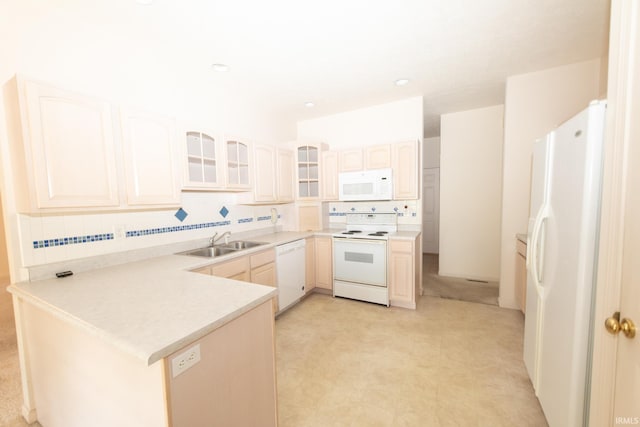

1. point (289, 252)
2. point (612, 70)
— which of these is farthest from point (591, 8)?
point (289, 252)

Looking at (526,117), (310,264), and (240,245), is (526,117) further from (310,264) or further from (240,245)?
(240,245)

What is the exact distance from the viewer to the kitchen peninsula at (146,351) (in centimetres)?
94

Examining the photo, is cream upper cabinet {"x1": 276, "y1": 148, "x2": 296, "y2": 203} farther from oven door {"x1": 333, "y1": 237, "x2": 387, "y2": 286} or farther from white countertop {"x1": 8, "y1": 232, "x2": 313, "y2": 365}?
white countertop {"x1": 8, "y1": 232, "x2": 313, "y2": 365}

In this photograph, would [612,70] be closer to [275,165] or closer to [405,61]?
[405,61]

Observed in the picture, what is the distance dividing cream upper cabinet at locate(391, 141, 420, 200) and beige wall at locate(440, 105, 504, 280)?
1.48 metres

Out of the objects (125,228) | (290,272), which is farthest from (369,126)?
(125,228)

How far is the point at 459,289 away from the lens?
378 cm

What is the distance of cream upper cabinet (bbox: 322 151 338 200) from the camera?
3.78 m

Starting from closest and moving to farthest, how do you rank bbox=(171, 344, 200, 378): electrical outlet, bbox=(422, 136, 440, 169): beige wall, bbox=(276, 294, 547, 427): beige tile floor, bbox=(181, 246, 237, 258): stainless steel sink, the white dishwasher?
bbox=(171, 344, 200, 378): electrical outlet < bbox=(276, 294, 547, 427): beige tile floor < bbox=(181, 246, 237, 258): stainless steel sink < the white dishwasher < bbox=(422, 136, 440, 169): beige wall

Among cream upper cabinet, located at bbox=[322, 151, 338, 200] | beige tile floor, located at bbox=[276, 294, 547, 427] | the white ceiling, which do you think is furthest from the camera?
cream upper cabinet, located at bbox=[322, 151, 338, 200]

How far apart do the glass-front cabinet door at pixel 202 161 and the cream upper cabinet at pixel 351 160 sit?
180cm

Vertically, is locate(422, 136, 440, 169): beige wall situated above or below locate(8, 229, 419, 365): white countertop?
above

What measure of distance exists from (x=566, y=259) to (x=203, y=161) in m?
2.82

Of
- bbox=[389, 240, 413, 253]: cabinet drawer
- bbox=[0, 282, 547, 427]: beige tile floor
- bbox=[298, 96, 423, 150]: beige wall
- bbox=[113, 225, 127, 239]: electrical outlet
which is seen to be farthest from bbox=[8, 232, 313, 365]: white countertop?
bbox=[298, 96, 423, 150]: beige wall
